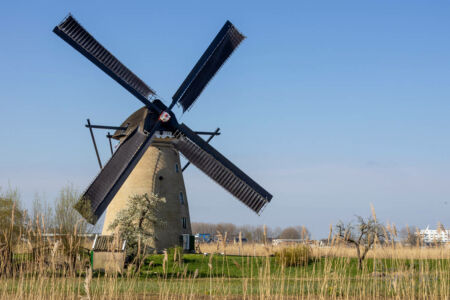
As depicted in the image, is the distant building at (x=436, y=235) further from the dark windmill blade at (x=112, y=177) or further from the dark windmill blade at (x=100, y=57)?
the dark windmill blade at (x=100, y=57)

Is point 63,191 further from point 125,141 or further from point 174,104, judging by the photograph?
point 174,104

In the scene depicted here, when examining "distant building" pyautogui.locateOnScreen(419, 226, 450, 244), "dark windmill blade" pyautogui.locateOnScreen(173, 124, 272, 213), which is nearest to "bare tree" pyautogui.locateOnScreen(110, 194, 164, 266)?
"dark windmill blade" pyautogui.locateOnScreen(173, 124, 272, 213)

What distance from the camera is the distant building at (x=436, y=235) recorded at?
836cm

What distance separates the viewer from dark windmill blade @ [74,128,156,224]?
23.5 metres

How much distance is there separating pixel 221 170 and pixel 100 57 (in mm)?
7612

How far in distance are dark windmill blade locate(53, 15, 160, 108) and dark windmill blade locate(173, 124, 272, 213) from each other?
96.5 inches

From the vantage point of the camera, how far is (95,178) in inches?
977

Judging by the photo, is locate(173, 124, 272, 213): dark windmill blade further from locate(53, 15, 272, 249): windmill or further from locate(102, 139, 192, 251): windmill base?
locate(102, 139, 192, 251): windmill base

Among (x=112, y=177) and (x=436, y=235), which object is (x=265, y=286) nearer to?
(x=436, y=235)

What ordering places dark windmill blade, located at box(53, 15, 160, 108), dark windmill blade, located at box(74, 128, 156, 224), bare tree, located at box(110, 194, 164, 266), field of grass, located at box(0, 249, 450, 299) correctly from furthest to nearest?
bare tree, located at box(110, 194, 164, 266)
dark windmill blade, located at box(53, 15, 160, 108)
dark windmill blade, located at box(74, 128, 156, 224)
field of grass, located at box(0, 249, 450, 299)

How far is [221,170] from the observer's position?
25188 millimetres

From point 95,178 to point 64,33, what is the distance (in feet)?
21.8

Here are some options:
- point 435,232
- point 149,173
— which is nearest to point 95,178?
point 149,173

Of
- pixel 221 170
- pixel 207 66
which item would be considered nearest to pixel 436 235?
pixel 221 170
